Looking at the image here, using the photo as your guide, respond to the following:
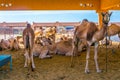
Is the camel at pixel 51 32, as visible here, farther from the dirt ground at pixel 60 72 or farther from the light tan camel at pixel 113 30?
the dirt ground at pixel 60 72

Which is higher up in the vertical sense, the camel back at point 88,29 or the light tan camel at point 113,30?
the camel back at point 88,29

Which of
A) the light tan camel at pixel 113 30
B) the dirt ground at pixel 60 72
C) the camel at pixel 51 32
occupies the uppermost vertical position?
the light tan camel at pixel 113 30

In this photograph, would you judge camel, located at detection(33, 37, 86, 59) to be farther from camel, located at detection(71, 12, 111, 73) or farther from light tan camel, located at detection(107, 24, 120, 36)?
camel, located at detection(71, 12, 111, 73)

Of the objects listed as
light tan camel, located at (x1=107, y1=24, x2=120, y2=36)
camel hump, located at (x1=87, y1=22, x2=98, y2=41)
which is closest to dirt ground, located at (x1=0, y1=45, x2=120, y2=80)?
camel hump, located at (x1=87, y1=22, x2=98, y2=41)

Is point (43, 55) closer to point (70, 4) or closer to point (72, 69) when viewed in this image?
point (72, 69)

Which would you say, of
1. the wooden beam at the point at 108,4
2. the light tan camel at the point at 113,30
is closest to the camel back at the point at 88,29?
the light tan camel at the point at 113,30

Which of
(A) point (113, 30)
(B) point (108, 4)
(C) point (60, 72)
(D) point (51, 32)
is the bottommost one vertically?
(C) point (60, 72)

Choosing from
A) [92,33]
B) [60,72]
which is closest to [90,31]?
[92,33]

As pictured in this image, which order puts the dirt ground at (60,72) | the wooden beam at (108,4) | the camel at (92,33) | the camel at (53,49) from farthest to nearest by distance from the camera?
the wooden beam at (108,4), the camel at (53,49), the camel at (92,33), the dirt ground at (60,72)

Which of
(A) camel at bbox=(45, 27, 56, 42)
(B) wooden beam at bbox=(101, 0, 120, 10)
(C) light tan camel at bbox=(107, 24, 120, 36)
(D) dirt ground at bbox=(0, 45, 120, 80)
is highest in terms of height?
(B) wooden beam at bbox=(101, 0, 120, 10)

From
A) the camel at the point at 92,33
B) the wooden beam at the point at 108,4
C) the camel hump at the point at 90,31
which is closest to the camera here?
the camel at the point at 92,33

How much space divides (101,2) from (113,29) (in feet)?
16.3

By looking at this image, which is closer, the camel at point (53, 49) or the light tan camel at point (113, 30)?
the camel at point (53, 49)

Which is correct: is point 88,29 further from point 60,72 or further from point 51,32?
point 51,32
